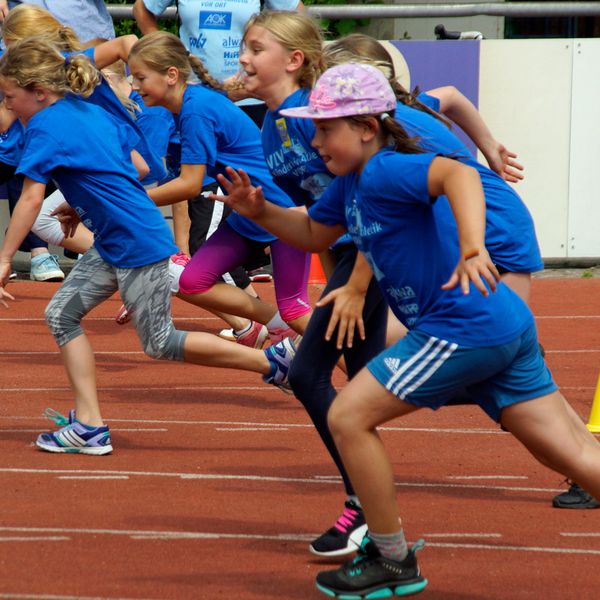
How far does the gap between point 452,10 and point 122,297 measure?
7511 millimetres

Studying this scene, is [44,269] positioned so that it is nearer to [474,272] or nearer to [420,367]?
[420,367]

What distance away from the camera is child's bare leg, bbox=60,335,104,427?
6281mm

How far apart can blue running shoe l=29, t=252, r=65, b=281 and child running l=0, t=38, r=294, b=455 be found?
16.7 feet

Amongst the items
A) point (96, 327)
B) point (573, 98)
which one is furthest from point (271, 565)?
point (573, 98)

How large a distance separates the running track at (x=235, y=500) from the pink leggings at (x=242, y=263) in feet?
1.92

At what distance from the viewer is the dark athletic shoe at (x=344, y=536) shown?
473cm

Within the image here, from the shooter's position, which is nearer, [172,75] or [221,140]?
[172,75]

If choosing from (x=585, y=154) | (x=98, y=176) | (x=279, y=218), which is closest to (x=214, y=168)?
(x=98, y=176)

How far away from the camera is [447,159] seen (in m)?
4.09

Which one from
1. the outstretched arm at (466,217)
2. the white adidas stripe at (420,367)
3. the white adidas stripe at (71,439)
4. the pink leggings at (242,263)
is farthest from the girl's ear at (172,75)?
the white adidas stripe at (420,367)

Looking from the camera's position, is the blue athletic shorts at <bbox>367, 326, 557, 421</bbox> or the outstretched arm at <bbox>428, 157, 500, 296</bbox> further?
the blue athletic shorts at <bbox>367, 326, 557, 421</bbox>

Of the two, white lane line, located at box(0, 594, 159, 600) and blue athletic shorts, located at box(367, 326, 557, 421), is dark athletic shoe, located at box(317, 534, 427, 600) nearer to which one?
blue athletic shorts, located at box(367, 326, 557, 421)

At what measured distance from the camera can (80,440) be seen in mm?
6254

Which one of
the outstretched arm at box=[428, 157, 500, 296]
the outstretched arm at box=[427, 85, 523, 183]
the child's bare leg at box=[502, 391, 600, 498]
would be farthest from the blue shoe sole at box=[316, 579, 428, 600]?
the outstretched arm at box=[427, 85, 523, 183]
